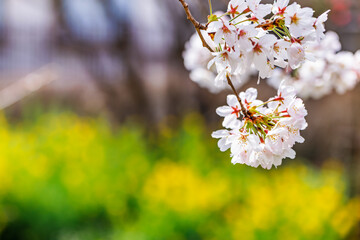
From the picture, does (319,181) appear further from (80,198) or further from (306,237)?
(80,198)

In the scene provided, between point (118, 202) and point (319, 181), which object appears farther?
point (319, 181)

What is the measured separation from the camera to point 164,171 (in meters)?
2.46

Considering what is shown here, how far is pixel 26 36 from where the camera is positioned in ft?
23.2

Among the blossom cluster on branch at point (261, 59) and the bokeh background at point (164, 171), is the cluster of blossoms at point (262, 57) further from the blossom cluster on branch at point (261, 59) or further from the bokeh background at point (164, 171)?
the bokeh background at point (164, 171)

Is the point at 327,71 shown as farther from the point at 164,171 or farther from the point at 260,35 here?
the point at 164,171

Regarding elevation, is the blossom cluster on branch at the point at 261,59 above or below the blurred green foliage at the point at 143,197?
below

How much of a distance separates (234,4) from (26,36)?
7.11m

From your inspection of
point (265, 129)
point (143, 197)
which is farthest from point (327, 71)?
point (143, 197)

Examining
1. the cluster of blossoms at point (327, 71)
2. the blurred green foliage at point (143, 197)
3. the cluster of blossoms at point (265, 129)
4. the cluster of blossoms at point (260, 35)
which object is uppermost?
the blurred green foliage at point (143, 197)

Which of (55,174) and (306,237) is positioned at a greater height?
(55,174)

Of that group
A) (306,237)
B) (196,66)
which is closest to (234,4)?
(196,66)

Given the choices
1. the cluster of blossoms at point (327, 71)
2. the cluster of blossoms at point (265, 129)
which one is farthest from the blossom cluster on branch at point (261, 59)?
the cluster of blossoms at point (327, 71)

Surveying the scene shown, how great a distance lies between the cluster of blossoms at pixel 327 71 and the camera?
105 cm

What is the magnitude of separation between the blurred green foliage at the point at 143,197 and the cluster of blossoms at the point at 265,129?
4.55 ft
